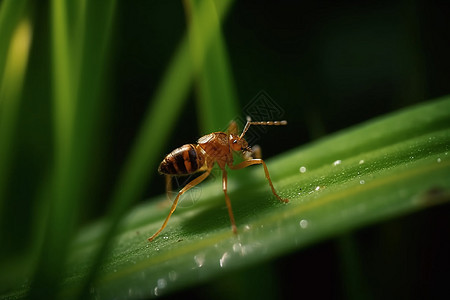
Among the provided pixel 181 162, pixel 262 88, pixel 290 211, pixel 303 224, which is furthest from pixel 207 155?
pixel 303 224

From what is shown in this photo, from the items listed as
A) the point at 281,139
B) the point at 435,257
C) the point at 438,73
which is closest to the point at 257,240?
the point at 435,257

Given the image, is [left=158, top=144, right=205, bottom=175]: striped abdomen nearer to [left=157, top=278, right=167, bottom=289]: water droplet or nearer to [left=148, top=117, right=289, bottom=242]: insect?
[left=148, top=117, right=289, bottom=242]: insect

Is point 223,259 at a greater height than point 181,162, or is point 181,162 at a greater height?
point 181,162

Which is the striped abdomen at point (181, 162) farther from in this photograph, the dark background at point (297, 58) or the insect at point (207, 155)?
the dark background at point (297, 58)

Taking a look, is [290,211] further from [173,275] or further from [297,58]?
[297,58]

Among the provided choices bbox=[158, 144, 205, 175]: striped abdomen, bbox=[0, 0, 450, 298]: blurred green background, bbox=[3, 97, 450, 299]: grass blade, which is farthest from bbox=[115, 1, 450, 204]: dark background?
bbox=[3, 97, 450, 299]: grass blade

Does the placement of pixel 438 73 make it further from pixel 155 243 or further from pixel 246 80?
pixel 155 243

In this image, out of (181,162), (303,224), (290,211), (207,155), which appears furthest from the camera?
(207,155)
